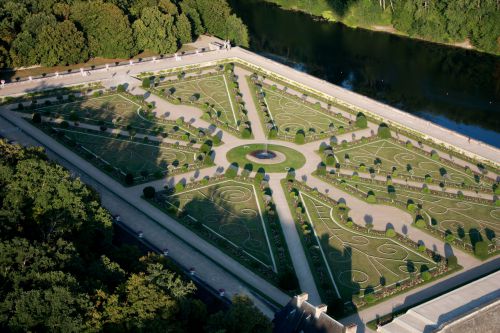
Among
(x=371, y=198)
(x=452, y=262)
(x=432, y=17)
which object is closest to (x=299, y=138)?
(x=371, y=198)

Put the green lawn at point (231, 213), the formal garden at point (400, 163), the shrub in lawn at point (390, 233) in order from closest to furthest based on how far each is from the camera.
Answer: the green lawn at point (231, 213) < the shrub in lawn at point (390, 233) < the formal garden at point (400, 163)

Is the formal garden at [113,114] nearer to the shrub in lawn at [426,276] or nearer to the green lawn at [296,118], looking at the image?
the green lawn at [296,118]

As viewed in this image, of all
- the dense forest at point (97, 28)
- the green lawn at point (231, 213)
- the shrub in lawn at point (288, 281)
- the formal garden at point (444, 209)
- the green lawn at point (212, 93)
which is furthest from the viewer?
the dense forest at point (97, 28)

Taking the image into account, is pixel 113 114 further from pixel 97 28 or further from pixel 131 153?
pixel 97 28

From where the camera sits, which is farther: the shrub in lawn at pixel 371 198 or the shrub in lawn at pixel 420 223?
the shrub in lawn at pixel 371 198

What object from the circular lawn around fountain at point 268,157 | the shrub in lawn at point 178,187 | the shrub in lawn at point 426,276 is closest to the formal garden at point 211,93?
the circular lawn around fountain at point 268,157

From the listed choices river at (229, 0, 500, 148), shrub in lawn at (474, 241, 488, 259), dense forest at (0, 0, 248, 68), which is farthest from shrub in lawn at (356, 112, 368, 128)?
dense forest at (0, 0, 248, 68)

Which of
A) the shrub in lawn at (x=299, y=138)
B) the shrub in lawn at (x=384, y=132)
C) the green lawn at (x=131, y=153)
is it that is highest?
the shrub in lawn at (x=384, y=132)
